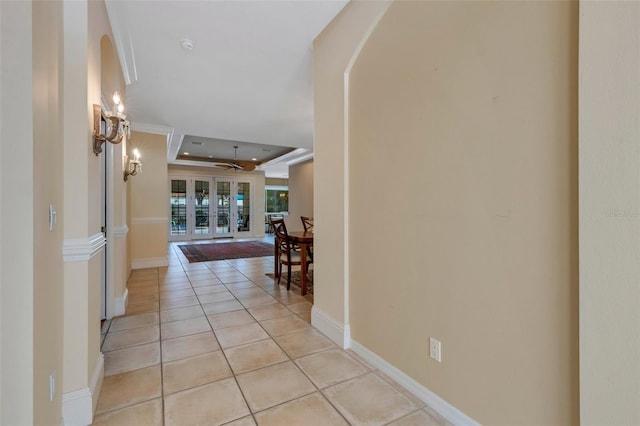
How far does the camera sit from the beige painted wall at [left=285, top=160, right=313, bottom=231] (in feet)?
28.6

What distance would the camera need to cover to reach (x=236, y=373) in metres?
2.02

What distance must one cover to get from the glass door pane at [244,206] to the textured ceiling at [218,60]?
5.35 meters

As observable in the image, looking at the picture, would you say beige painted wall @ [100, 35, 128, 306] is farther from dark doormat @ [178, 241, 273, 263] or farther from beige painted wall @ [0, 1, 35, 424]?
dark doormat @ [178, 241, 273, 263]

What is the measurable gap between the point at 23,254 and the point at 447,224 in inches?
70.4

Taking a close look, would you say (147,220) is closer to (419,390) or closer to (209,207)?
(209,207)

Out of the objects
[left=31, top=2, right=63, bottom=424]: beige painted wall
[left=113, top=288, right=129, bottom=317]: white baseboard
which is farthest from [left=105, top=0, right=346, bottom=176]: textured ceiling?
[left=113, top=288, right=129, bottom=317]: white baseboard

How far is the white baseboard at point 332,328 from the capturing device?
7.68ft

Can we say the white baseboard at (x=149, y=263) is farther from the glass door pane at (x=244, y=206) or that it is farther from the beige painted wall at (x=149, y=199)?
the glass door pane at (x=244, y=206)

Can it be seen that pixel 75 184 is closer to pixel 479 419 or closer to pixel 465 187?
pixel 465 187

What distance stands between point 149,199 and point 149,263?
47.1 inches

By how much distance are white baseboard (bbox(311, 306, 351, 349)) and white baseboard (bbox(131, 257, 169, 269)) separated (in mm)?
4023

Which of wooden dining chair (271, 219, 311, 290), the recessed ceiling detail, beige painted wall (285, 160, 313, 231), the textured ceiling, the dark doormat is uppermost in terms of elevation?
the recessed ceiling detail

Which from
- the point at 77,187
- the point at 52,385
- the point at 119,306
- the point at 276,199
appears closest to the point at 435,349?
the point at 52,385

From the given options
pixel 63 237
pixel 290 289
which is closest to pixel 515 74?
pixel 63 237
